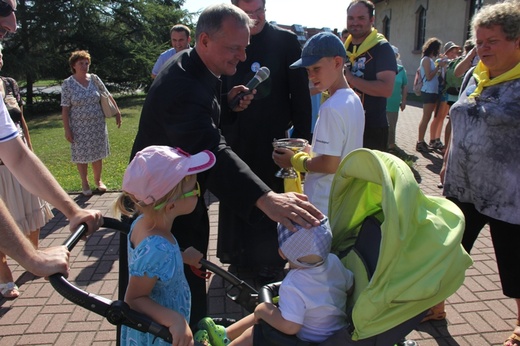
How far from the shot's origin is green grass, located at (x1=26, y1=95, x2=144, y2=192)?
26.7 feet

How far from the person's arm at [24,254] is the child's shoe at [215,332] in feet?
2.56

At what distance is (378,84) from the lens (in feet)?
14.5

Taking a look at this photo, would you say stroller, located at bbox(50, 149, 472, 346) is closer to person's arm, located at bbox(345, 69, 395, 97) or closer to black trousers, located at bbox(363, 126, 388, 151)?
person's arm, located at bbox(345, 69, 395, 97)

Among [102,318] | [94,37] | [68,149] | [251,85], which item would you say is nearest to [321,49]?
[251,85]

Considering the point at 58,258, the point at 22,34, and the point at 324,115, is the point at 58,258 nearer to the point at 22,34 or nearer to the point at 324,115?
the point at 324,115

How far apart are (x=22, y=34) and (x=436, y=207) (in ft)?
74.8

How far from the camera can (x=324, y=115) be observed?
9.27ft

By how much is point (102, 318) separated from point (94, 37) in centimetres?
2240

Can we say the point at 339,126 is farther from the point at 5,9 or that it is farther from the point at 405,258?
the point at 5,9

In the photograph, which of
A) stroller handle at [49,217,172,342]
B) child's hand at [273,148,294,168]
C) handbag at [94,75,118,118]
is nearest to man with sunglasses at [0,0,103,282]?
stroller handle at [49,217,172,342]

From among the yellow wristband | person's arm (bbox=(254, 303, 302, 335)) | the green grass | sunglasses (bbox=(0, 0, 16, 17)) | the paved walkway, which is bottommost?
the green grass

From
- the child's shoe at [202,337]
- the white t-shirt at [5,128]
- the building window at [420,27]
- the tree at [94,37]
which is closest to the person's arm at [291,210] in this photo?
the child's shoe at [202,337]

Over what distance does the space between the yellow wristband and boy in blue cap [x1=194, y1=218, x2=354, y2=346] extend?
1051 millimetres

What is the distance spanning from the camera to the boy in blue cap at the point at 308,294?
1.87 meters
